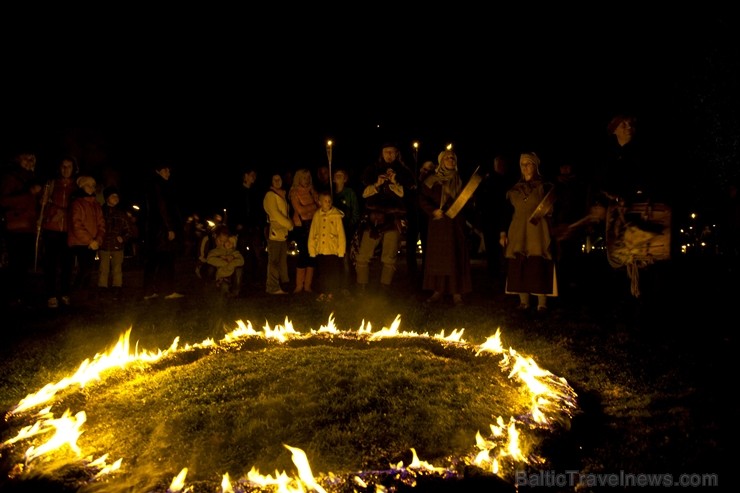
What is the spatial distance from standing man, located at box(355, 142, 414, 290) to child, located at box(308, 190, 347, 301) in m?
0.36

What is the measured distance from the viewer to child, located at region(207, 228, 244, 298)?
9.53 meters

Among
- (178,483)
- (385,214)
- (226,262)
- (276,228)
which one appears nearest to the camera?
(178,483)

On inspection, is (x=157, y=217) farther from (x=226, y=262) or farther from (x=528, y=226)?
(x=528, y=226)

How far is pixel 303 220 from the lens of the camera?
9.81m

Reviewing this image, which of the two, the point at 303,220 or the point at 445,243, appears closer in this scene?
the point at 445,243

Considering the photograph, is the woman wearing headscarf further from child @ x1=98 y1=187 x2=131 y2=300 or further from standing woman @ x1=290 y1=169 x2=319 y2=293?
child @ x1=98 y1=187 x2=131 y2=300

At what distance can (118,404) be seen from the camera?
4.25 meters

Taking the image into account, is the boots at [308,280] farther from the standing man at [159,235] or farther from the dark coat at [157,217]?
the dark coat at [157,217]

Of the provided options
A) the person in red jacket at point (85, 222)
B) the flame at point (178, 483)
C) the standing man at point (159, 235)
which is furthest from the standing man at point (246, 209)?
the flame at point (178, 483)

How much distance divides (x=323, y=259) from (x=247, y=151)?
17328 mm

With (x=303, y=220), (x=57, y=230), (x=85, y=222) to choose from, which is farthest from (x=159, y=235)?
(x=303, y=220)

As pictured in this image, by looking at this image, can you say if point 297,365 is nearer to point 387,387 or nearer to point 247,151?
point 387,387

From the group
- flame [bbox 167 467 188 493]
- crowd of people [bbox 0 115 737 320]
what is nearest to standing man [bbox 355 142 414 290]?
crowd of people [bbox 0 115 737 320]

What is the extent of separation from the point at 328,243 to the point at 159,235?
3.00 metres
